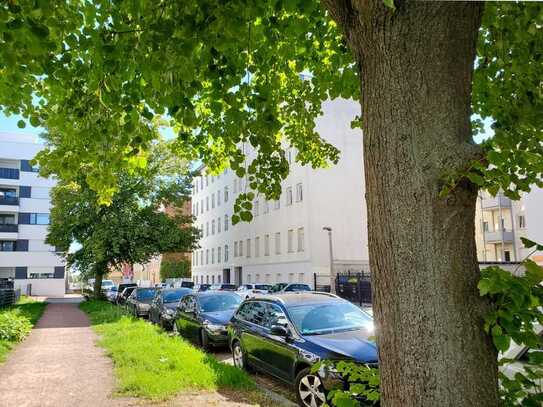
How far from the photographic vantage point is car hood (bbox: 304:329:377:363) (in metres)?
6.74

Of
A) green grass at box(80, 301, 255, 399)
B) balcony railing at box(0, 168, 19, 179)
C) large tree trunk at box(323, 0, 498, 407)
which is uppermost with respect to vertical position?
balcony railing at box(0, 168, 19, 179)

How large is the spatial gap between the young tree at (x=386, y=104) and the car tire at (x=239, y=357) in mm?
5182

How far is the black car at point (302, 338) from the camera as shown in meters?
6.90

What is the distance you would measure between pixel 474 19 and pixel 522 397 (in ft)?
6.41

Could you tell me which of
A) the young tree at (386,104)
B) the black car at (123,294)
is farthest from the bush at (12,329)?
the black car at (123,294)

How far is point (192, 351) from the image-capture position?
34.9ft

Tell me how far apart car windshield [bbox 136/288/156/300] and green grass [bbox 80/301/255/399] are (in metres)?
13.6

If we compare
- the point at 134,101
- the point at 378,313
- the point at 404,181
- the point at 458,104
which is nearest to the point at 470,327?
the point at 378,313

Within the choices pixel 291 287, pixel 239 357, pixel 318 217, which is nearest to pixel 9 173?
pixel 318 217

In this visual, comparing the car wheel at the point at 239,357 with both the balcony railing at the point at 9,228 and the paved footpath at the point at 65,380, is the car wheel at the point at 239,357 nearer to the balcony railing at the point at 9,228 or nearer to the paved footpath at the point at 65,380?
the paved footpath at the point at 65,380

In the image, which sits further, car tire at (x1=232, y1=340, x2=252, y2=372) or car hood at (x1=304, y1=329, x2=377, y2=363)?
car tire at (x1=232, y1=340, x2=252, y2=372)

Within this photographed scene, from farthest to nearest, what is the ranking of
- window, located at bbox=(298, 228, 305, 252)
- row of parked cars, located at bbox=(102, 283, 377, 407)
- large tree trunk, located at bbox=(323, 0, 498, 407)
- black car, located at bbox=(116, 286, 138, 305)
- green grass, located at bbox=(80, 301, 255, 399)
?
window, located at bbox=(298, 228, 305, 252) → black car, located at bbox=(116, 286, 138, 305) → green grass, located at bbox=(80, 301, 255, 399) → row of parked cars, located at bbox=(102, 283, 377, 407) → large tree trunk, located at bbox=(323, 0, 498, 407)

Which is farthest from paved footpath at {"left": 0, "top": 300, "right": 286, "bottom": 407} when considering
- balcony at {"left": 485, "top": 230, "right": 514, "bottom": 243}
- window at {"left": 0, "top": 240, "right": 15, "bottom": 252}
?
window at {"left": 0, "top": 240, "right": 15, "bottom": 252}

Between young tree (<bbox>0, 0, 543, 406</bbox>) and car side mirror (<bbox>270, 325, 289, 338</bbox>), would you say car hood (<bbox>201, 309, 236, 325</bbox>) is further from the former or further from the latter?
young tree (<bbox>0, 0, 543, 406</bbox>)
